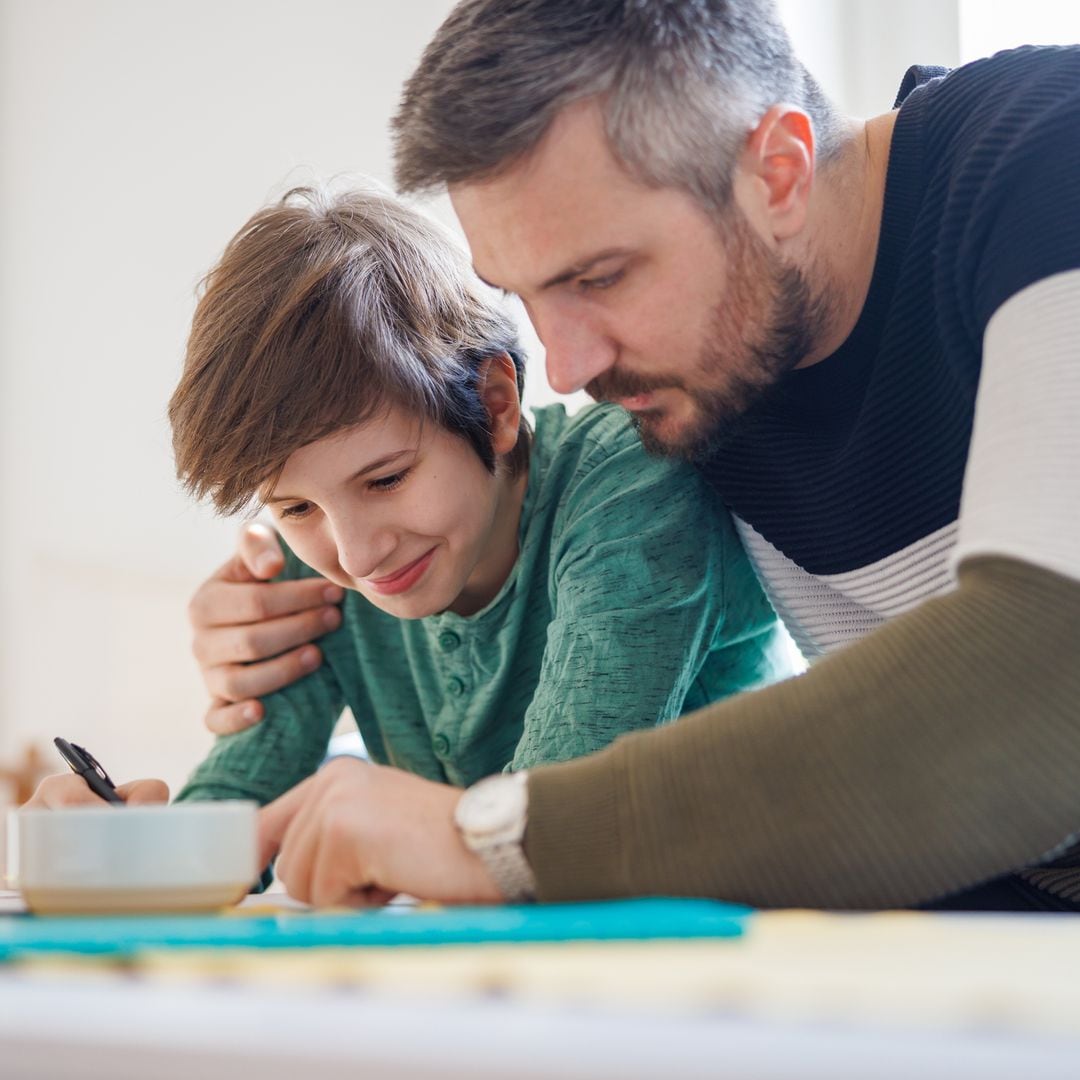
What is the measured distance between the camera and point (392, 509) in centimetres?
119

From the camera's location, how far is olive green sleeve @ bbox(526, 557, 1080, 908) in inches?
23.2

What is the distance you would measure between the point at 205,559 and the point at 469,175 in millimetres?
2137

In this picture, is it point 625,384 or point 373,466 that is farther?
point 373,466

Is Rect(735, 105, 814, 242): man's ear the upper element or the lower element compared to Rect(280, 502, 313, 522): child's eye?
upper

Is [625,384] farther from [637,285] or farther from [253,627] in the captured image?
[253,627]

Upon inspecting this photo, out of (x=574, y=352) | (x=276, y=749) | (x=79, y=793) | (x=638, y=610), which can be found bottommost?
(x=276, y=749)

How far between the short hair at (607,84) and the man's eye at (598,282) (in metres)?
0.07

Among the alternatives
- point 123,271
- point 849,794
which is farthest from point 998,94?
point 123,271

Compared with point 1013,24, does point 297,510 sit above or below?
below

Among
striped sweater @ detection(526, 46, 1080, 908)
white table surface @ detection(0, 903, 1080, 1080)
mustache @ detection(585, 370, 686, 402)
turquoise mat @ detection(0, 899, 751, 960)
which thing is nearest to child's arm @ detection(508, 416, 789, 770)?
mustache @ detection(585, 370, 686, 402)

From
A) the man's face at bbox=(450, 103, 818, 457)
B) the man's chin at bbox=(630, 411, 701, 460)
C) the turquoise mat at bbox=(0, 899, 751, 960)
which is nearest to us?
the turquoise mat at bbox=(0, 899, 751, 960)

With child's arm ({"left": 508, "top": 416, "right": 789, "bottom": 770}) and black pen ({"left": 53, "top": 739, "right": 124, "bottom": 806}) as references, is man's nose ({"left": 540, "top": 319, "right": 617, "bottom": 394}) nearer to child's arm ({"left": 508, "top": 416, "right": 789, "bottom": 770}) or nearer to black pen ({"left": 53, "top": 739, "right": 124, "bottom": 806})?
child's arm ({"left": 508, "top": 416, "right": 789, "bottom": 770})

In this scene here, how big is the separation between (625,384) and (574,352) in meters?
0.06

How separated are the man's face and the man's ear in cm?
2
